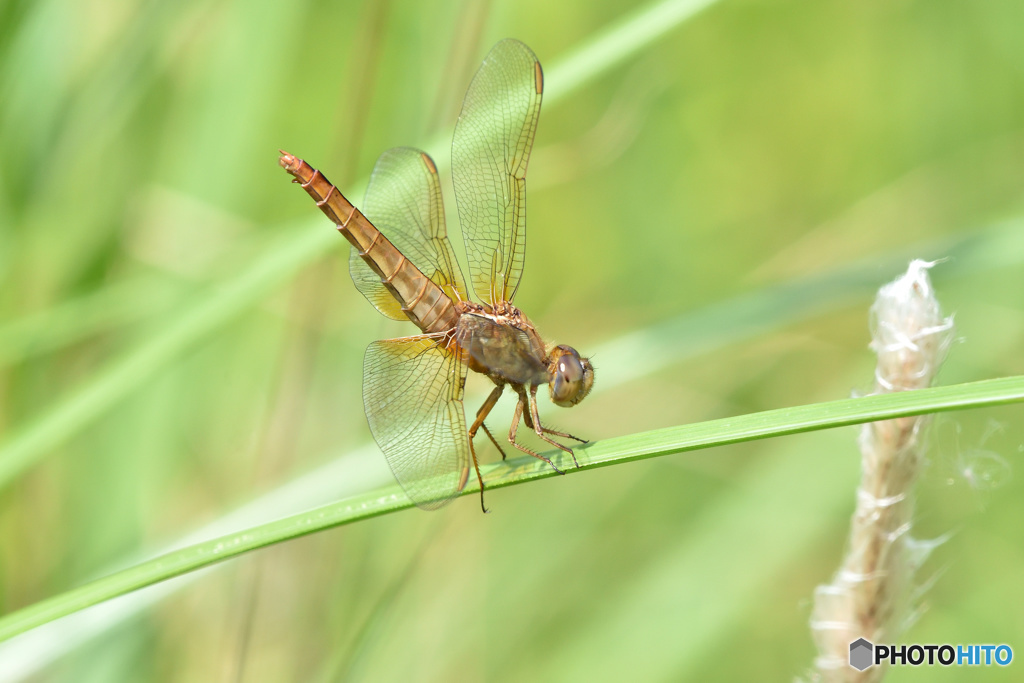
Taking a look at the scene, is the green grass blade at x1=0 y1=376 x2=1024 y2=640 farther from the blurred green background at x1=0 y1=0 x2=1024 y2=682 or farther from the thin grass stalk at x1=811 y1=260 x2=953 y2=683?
the blurred green background at x1=0 y1=0 x2=1024 y2=682

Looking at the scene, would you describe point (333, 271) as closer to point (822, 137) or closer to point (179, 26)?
point (179, 26)

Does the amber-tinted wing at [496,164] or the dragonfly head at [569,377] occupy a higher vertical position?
the amber-tinted wing at [496,164]

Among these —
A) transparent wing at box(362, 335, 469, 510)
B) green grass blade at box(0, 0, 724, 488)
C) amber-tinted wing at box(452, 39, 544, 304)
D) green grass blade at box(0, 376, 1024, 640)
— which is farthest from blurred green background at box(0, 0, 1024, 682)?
green grass blade at box(0, 376, 1024, 640)

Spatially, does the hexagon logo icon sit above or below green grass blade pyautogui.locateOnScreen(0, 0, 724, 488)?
below

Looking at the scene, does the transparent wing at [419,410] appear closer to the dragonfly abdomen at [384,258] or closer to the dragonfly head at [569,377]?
the dragonfly abdomen at [384,258]

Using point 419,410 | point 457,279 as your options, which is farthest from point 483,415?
point 457,279

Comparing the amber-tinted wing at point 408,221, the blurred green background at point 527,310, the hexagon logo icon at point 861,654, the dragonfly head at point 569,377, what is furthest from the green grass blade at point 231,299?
the hexagon logo icon at point 861,654
